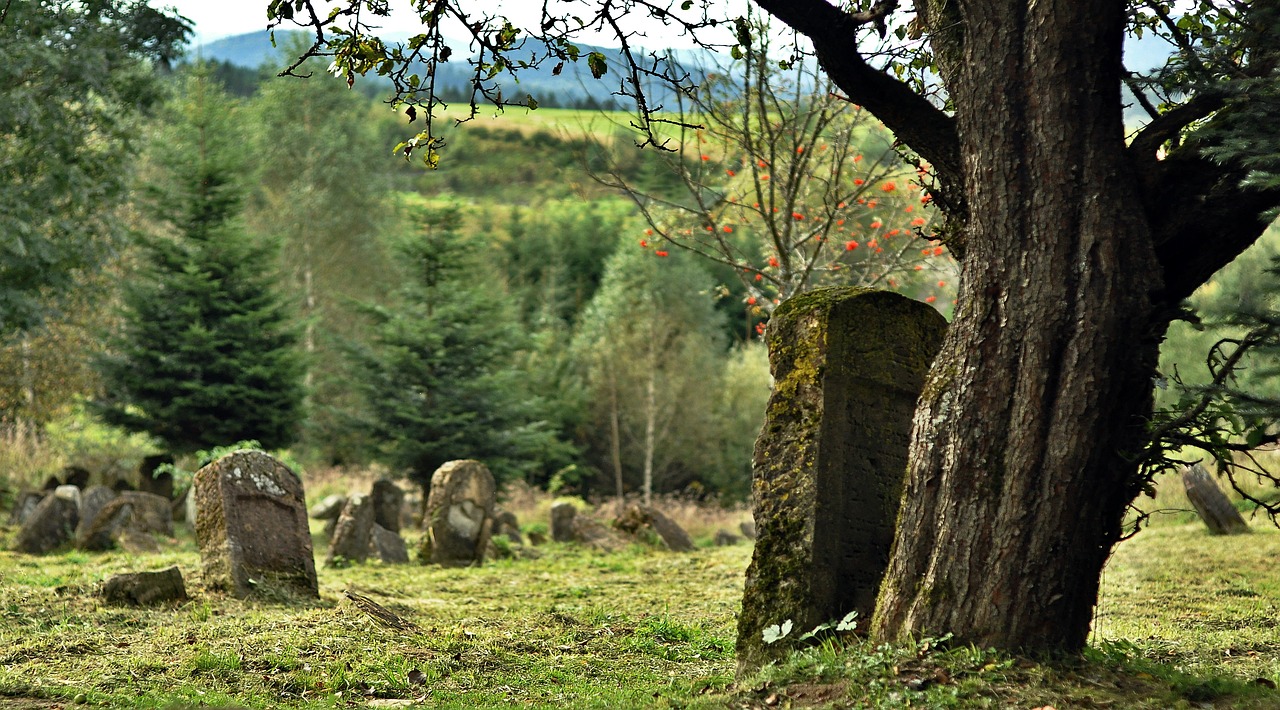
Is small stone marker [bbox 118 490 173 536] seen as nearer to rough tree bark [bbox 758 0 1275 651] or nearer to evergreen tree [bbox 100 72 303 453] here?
evergreen tree [bbox 100 72 303 453]

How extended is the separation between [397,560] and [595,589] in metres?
3.60

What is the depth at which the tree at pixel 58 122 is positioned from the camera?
17062 millimetres

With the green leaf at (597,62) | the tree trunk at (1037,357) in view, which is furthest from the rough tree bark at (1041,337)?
the green leaf at (597,62)

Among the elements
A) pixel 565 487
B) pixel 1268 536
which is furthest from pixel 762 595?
pixel 565 487

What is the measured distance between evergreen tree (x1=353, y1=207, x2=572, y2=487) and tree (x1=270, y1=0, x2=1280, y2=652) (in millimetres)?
15751

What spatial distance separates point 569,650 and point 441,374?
46.7ft

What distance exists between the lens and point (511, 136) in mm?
75812

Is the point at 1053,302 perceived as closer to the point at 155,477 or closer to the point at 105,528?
the point at 105,528

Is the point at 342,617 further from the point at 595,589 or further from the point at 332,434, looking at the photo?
the point at 332,434

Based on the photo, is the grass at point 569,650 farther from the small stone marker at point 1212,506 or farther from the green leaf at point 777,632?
the small stone marker at point 1212,506

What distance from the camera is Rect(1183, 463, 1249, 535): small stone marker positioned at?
12.3m

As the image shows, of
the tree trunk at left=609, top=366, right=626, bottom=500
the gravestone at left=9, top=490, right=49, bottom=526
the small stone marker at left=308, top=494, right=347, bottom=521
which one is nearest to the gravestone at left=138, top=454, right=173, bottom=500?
the gravestone at left=9, top=490, right=49, bottom=526

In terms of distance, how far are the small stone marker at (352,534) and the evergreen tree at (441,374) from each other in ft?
22.0

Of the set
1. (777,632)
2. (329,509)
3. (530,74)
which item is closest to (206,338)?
(329,509)
